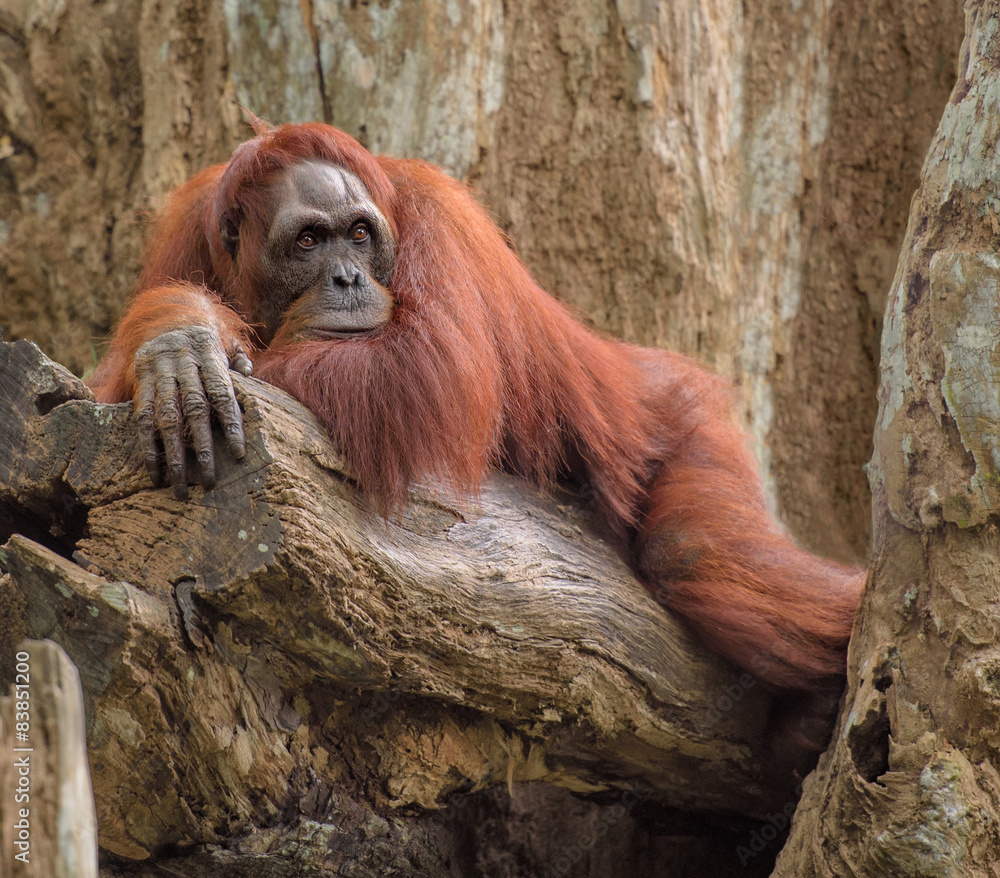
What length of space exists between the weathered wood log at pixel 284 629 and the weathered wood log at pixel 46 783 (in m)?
0.51

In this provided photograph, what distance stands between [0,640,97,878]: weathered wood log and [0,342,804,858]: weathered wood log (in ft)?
1.66

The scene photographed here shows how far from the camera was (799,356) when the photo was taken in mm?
4766

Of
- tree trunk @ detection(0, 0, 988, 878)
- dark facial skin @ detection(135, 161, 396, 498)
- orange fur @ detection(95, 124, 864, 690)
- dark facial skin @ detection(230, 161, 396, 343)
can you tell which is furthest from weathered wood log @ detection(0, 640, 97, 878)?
dark facial skin @ detection(230, 161, 396, 343)

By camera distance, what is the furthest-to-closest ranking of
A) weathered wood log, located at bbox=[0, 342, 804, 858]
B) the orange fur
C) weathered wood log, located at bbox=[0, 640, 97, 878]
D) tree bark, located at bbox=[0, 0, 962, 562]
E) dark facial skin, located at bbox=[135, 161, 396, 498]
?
tree bark, located at bbox=[0, 0, 962, 562] < dark facial skin, located at bbox=[135, 161, 396, 498] < the orange fur < weathered wood log, located at bbox=[0, 342, 804, 858] < weathered wood log, located at bbox=[0, 640, 97, 878]

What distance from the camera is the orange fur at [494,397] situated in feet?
8.38

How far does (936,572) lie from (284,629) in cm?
137

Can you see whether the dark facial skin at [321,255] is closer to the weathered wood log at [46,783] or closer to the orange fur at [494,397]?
the orange fur at [494,397]

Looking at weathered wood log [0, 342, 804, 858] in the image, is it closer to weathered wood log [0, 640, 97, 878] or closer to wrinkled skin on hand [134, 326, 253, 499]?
wrinkled skin on hand [134, 326, 253, 499]

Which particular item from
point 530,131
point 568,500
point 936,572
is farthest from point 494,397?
point 530,131

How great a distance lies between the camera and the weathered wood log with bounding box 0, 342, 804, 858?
2.13m

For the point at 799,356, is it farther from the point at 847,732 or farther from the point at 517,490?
the point at 847,732

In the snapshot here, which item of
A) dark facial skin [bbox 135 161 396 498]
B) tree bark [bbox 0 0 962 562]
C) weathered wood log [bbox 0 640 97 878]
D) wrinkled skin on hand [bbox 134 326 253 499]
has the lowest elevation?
weathered wood log [bbox 0 640 97 878]

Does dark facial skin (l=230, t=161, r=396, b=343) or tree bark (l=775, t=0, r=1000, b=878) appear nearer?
tree bark (l=775, t=0, r=1000, b=878)

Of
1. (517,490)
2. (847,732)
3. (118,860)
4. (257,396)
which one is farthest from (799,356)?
(118,860)
